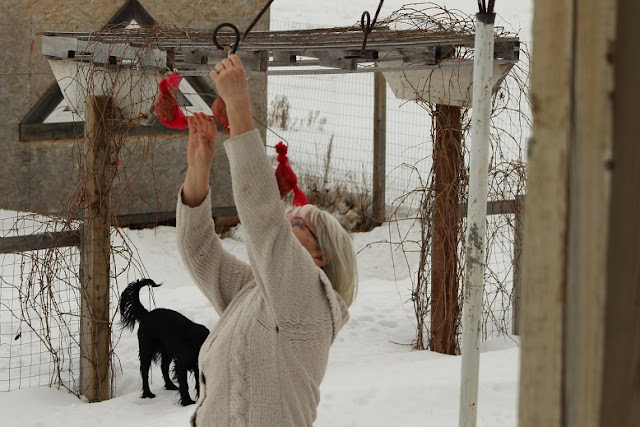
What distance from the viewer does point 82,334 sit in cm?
582

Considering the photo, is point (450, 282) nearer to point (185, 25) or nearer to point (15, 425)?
point (15, 425)

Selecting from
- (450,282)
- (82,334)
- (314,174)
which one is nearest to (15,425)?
(82,334)

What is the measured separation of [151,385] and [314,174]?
20.0ft

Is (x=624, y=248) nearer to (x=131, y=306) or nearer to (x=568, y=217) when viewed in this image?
(x=568, y=217)

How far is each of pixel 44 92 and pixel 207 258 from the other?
23.5 feet

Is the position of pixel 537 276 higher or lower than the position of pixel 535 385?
higher

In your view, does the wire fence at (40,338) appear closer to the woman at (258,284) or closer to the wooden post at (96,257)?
Answer: the wooden post at (96,257)

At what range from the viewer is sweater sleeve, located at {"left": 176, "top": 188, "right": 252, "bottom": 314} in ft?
7.61

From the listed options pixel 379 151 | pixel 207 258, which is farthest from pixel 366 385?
pixel 379 151

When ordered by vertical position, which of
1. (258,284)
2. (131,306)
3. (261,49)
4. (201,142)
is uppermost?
(261,49)

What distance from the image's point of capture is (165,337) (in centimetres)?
565

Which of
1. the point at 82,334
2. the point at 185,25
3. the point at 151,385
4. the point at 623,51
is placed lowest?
the point at 151,385

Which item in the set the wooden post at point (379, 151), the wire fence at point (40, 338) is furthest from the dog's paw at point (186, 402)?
Answer: the wooden post at point (379, 151)

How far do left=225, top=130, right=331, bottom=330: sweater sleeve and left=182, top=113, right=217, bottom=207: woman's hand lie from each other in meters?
0.28
